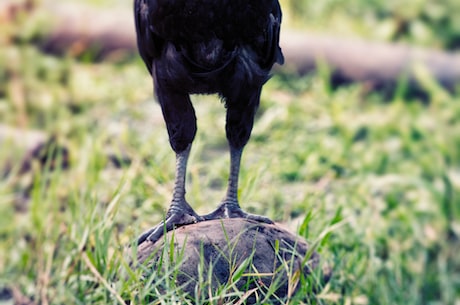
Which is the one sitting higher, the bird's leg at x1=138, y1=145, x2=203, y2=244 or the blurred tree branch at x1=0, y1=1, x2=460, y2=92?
the blurred tree branch at x1=0, y1=1, x2=460, y2=92

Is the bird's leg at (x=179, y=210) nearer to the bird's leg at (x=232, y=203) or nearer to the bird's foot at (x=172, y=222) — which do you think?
the bird's foot at (x=172, y=222)

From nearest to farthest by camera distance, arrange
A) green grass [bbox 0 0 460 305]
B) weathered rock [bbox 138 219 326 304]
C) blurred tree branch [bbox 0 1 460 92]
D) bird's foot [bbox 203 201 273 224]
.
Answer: weathered rock [bbox 138 219 326 304]
bird's foot [bbox 203 201 273 224]
green grass [bbox 0 0 460 305]
blurred tree branch [bbox 0 1 460 92]

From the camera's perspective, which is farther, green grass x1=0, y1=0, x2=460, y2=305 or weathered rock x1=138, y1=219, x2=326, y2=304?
green grass x1=0, y1=0, x2=460, y2=305

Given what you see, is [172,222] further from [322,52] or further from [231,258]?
[322,52]

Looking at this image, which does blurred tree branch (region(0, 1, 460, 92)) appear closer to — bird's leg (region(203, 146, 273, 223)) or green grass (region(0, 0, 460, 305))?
green grass (region(0, 0, 460, 305))

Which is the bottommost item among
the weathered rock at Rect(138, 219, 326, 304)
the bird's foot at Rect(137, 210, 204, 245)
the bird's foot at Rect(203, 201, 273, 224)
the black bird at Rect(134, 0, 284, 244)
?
the weathered rock at Rect(138, 219, 326, 304)

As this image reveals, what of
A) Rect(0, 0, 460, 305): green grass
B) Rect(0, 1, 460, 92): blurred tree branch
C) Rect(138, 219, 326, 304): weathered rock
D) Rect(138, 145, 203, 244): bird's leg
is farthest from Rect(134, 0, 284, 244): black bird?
Rect(0, 1, 460, 92): blurred tree branch

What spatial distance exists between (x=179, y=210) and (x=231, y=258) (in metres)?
0.36

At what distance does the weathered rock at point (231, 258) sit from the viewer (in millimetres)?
2984

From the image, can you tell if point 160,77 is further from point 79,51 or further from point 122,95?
point 79,51

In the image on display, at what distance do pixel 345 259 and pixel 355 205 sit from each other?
121cm

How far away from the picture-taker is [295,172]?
5.46m

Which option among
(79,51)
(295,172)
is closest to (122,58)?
(79,51)

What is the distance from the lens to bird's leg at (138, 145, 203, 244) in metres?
3.25
